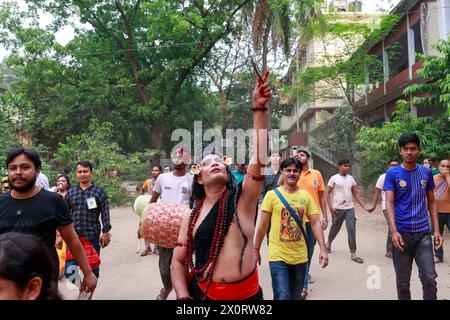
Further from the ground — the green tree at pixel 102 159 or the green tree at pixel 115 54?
the green tree at pixel 115 54

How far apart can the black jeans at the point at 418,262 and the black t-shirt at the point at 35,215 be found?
10.0 ft

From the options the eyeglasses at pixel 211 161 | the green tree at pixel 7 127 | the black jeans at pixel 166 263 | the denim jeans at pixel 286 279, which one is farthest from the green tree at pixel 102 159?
the eyeglasses at pixel 211 161

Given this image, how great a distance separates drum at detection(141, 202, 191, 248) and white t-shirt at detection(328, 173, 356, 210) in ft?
12.0

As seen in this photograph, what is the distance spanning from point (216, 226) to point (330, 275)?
4.05 metres

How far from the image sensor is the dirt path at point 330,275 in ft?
16.6

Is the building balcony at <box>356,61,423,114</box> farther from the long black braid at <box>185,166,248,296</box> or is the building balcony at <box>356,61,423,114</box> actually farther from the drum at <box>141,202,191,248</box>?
the long black braid at <box>185,166,248,296</box>

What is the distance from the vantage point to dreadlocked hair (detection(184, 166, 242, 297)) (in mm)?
2379

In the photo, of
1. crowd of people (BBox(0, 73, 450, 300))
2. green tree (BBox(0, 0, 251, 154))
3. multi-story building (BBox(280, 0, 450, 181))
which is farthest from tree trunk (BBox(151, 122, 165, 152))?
crowd of people (BBox(0, 73, 450, 300))

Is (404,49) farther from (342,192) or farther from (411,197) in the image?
(411,197)

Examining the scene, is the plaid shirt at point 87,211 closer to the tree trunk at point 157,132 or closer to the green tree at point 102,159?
the green tree at point 102,159

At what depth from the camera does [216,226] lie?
2.41 metres

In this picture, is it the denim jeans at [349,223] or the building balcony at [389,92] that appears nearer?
the denim jeans at [349,223]
